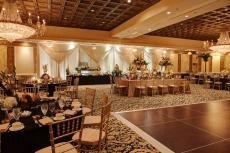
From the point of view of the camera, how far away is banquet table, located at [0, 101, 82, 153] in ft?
6.91

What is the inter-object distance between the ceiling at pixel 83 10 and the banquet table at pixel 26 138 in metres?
5.79

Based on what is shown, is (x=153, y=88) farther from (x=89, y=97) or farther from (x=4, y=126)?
(x=4, y=126)

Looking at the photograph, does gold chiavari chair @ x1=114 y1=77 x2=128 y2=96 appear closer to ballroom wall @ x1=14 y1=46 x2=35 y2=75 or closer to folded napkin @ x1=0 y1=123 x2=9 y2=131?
ballroom wall @ x1=14 y1=46 x2=35 y2=75

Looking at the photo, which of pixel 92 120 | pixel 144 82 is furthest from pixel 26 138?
pixel 144 82

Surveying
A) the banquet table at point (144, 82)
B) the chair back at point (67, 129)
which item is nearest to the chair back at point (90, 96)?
the chair back at point (67, 129)

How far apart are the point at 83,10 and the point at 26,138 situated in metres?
6.90

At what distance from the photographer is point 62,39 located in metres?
11.3

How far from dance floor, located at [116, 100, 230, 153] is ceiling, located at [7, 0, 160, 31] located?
13.7 feet

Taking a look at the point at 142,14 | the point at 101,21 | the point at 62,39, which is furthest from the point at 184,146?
the point at 62,39

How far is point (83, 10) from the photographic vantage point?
810 cm

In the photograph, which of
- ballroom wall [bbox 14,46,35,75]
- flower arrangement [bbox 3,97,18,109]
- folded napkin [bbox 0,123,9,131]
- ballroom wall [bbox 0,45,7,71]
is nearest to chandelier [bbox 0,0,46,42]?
flower arrangement [bbox 3,97,18,109]

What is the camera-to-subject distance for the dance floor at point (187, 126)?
3562mm

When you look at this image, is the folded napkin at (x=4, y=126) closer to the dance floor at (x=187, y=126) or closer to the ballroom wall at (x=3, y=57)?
the dance floor at (x=187, y=126)

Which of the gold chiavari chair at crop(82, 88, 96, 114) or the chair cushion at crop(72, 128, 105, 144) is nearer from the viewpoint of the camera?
the chair cushion at crop(72, 128, 105, 144)
